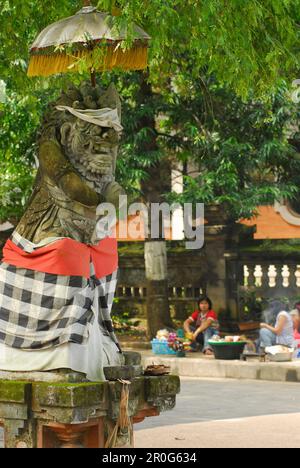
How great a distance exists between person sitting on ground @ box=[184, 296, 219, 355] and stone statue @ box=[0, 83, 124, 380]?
9176mm

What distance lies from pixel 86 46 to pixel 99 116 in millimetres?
580

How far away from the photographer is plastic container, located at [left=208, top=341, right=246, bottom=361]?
15461 millimetres

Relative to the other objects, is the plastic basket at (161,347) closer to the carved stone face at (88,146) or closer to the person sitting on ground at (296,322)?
the person sitting on ground at (296,322)

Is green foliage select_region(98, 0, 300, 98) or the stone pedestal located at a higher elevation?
green foliage select_region(98, 0, 300, 98)

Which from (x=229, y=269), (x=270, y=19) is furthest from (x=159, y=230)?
(x=270, y=19)

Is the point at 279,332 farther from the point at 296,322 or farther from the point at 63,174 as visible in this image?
the point at 63,174

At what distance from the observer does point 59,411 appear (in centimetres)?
662

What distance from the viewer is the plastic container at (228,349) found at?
15461mm

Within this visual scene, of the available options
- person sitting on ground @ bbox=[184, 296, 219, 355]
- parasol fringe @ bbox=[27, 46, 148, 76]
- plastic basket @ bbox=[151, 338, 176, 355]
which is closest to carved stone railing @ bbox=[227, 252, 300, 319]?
person sitting on ground @ bbox=[184, 296, 219, 355]

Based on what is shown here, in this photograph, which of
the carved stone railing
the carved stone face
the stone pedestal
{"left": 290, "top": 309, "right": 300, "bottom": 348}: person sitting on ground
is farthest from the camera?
the carved stone railing

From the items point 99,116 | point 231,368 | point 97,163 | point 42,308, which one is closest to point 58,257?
point 42,308

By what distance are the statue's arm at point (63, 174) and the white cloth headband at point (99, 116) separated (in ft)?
0.89
